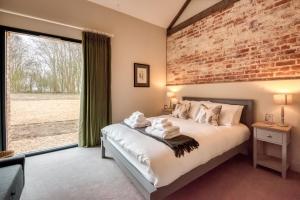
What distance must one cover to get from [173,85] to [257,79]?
84.6 inches

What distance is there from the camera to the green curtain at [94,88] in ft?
10.5

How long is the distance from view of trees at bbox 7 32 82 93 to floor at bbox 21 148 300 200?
4.48 ft

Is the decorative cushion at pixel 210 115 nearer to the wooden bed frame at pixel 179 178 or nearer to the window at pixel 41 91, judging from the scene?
the wooden bed frame at pixel 179 178

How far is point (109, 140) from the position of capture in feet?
8.20

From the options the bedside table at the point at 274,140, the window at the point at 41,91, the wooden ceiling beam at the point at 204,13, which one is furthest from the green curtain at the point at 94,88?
the bedside table at the point at 274,140

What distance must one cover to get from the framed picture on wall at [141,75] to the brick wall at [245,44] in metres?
0.97

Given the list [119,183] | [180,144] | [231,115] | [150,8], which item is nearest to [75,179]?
[119,183]

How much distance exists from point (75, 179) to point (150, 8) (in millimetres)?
3901

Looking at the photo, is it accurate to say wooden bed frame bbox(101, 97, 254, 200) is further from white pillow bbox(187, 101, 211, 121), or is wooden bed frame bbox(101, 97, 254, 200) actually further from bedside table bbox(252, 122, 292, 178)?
white pillow bbox(187, 101, 211, 121)

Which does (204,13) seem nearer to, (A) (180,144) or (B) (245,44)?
(B) (245,44)

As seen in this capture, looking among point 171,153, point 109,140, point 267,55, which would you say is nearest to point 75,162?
point 109,140

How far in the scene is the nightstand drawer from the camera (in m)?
2.15

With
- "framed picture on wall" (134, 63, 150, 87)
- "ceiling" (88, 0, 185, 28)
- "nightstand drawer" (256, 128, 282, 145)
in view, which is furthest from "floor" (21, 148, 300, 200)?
"ceiling" (88, 0, 185, 28)


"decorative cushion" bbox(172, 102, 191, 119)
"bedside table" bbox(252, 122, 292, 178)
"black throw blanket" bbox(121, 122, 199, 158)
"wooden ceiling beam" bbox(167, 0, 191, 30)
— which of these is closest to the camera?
"black throw blanket" bbox(121, 122, 199, 158)
